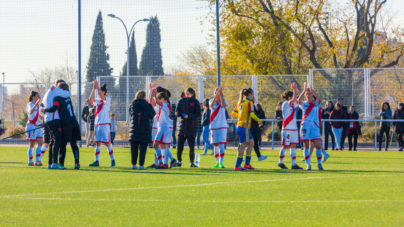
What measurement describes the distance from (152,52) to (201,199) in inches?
1318

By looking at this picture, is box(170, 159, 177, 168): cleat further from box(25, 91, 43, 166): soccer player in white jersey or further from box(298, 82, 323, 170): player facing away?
box(25, 91, 43, 166): soccer player in white jersey

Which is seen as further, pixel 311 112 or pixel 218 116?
pixel 218 116

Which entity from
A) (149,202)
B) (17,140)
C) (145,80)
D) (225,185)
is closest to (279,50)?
(145,80)

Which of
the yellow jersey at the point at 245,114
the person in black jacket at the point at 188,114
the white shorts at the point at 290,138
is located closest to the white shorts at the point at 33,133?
the person in black jacket at the point at 188,114

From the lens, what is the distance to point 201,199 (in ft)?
21.9

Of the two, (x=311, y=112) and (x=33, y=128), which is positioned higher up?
(x=311, y=112)

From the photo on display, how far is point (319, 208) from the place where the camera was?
19.5 ft

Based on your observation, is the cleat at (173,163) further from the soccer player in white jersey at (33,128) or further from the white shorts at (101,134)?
the soccer player in white jersey at (33,128)

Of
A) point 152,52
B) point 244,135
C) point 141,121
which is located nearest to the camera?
point 244,135

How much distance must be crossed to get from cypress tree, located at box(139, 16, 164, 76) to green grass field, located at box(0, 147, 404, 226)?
19.8 metres

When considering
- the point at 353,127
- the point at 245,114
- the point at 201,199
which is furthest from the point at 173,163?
the point at 353,127

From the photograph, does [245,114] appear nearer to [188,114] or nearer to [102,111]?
[188,114]

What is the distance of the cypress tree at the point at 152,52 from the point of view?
3144 cm

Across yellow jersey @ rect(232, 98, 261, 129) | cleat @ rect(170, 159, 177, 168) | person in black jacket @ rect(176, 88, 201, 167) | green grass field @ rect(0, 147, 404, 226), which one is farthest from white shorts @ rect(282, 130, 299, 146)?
cleat @ rect(170, 159, 177, 168)
